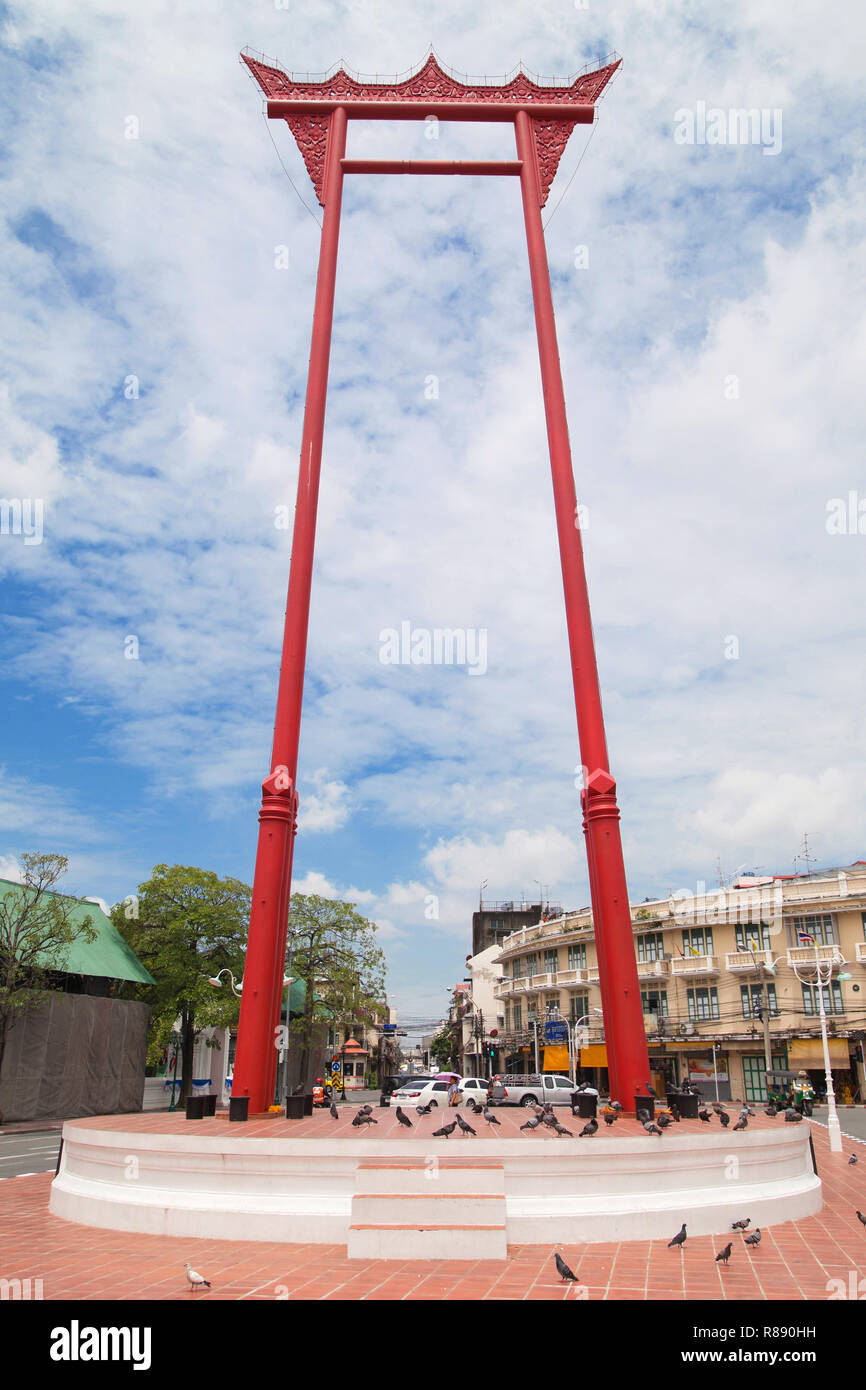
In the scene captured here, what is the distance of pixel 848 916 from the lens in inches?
1431

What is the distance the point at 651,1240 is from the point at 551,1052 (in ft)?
111

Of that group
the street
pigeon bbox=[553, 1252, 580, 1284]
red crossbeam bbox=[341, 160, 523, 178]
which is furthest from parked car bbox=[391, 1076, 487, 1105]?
red crossbeam bbox=[341, 160, 523, 178]

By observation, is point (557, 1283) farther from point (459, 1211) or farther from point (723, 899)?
point (723, 899)

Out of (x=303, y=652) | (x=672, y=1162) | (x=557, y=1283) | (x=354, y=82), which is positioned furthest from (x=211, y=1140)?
(x=354, y=82)

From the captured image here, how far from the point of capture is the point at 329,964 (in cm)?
3209

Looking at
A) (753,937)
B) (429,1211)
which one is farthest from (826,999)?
(429,1211)

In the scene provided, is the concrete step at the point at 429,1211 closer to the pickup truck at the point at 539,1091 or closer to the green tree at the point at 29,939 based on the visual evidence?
the pickup truck at the point at 539,1091

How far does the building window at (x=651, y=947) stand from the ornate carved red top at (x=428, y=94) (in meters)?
33.4

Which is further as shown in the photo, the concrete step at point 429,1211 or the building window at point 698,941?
the building window at point 698,941

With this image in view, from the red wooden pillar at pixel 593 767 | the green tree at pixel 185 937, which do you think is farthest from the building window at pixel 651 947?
the red wooden pillar at pixel 593 767

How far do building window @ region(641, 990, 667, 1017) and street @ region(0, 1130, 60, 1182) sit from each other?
2611 cm

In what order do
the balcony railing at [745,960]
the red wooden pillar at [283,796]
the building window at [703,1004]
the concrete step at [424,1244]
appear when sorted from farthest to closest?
the building window at [703,1004] < the balcony railing at [745,960] < the red wooden pillar at [283,796] < the concrete step at [424,1244]

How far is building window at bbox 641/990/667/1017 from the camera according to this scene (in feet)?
136

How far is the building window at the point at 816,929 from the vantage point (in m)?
36.6
